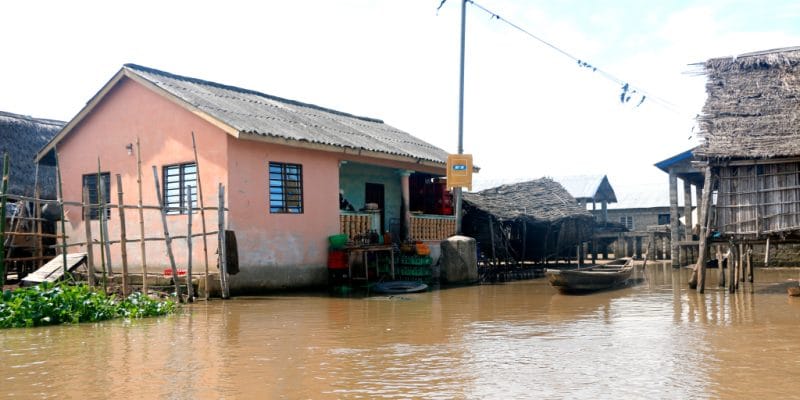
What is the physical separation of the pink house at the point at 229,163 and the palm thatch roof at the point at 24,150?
64.9 inches

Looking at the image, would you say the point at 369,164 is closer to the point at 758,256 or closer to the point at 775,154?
the point at 775,154

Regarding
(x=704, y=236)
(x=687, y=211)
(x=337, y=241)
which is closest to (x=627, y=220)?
(x=687, y=211)

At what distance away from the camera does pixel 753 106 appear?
16.6m

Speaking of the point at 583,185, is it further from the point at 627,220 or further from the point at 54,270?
the point at 54,270

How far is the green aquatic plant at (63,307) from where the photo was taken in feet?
37.0

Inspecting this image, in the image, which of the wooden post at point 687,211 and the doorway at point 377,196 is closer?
the doorway at point 377,196

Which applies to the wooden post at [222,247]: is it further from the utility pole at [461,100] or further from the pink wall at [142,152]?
the utility pole at [461,100]

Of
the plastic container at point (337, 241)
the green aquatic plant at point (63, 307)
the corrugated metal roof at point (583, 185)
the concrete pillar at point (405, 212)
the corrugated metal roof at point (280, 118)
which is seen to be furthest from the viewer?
the corrugated metal roof at point (583, 185)

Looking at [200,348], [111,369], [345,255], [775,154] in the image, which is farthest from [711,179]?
[111,369]

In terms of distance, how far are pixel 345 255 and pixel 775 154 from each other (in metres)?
9.81

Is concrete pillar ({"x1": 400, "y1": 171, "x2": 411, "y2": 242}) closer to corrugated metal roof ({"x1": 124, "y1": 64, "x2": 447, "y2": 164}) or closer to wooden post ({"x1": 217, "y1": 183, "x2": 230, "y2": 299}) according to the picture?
corrugated metal roof ({"x1": 124, "y1": 64, "x2": 447, "y2": 164})

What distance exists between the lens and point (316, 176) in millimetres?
17859

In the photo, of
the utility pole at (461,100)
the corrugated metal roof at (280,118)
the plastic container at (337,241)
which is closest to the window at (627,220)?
the corrugated metal roof at (280,118)

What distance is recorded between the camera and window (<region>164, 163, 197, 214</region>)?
16.5 metres
